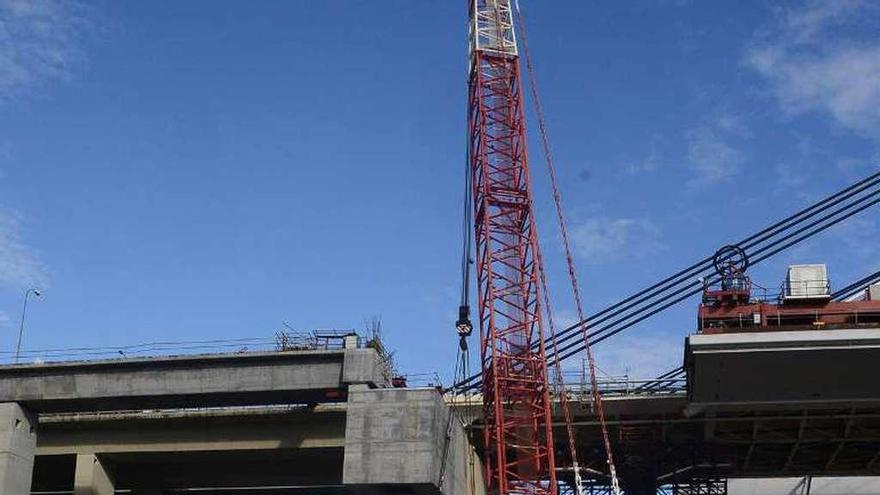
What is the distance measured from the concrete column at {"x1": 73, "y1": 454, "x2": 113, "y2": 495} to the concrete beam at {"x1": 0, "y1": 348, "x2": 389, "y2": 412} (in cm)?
349

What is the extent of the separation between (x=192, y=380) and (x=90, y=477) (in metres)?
9.94

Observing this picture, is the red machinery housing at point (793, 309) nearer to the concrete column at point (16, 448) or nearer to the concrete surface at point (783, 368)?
the concrete surface at point (783, 368)

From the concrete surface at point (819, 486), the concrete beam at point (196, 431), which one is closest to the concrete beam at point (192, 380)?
the concrete beam at point (196, 431)

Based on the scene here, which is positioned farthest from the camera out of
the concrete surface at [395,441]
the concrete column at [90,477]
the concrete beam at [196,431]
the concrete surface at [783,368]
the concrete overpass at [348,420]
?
the concrete column at [90,477]

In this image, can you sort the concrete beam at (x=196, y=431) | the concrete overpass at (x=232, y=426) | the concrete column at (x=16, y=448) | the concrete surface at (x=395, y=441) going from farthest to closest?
the concrete beam at (x=196, y=431) < the concrete column at (x=16, y=448) < the concrete overpass at (x=232, y=426) < the concrete surface at (x=395, y=441)

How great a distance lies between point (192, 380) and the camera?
61.4 metres

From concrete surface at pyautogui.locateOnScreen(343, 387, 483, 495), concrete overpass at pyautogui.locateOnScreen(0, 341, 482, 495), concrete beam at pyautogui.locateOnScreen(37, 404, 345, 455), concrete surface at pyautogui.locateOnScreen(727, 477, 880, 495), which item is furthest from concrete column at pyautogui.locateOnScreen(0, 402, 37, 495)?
concrete surface at pyautogui.locateOnScreen(727, 477, 880, 495)

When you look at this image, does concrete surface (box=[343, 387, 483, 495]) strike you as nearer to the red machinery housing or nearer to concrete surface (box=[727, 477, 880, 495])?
the red machinery housing

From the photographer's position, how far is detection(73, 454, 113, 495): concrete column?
6538cm

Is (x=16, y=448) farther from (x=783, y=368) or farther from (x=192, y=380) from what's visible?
(x=783, y=368)

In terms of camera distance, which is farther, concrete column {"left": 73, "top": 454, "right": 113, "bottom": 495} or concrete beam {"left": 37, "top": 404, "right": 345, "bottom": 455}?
concrete column {"left": 73, "top": 454, "right": 113, "bottom": 495}

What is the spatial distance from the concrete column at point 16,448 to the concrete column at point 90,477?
3024 millimetres

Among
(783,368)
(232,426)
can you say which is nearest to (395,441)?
(232,426)

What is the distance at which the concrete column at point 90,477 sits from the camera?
65.4 m
